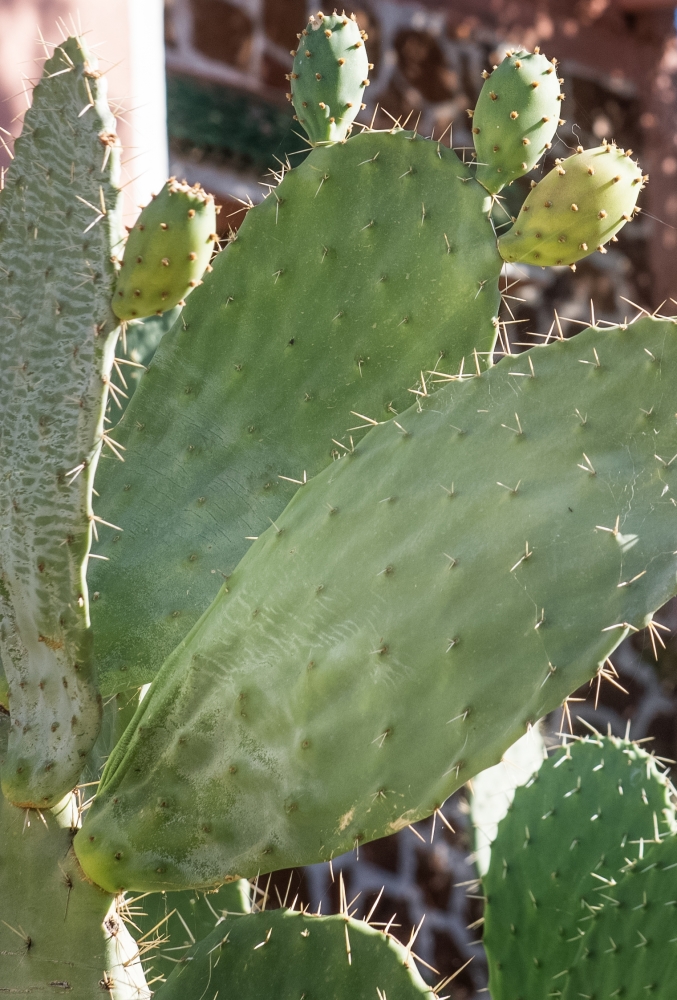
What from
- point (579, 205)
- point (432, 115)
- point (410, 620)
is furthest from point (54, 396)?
point (432, 115)

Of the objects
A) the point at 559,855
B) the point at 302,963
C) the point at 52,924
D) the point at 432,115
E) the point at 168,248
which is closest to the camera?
the point at 168,248

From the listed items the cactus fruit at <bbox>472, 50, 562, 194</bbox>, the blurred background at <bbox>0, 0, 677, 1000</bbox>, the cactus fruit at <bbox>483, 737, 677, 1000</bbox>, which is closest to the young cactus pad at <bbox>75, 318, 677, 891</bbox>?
the cactus fruit at <bbox>472, 50, 562, 194</bbox>

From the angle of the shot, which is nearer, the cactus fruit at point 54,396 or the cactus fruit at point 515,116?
the cactus fruit at point 54,396

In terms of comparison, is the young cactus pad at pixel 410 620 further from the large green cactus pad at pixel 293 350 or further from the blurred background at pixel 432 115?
the blurred background at pixel 432 115

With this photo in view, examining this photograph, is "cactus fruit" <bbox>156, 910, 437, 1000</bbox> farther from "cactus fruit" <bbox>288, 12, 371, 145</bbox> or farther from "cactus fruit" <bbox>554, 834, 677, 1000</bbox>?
"cactus fruit" <bbox>288, 12, 371, 145</bbox>

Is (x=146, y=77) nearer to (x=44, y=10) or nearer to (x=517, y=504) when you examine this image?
(x=44, y=10)

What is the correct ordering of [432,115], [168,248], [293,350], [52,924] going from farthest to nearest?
[432,115] < [293,350] < [52,924] < [168,248]

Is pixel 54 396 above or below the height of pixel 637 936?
above

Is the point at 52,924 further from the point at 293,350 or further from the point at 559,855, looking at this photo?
the point at 559,855

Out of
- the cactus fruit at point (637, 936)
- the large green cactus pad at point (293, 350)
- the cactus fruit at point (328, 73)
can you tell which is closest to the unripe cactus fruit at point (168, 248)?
the large green cactus pad at point (293, 350)
